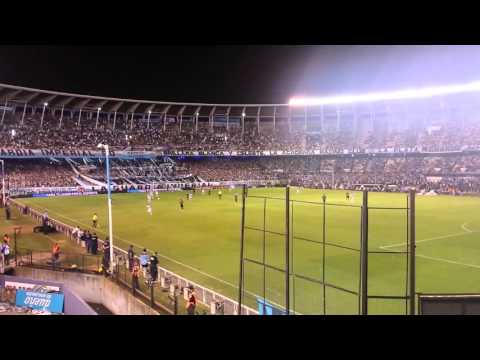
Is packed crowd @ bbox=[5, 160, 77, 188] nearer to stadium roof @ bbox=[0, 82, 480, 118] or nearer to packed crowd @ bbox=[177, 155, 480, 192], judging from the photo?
stadium roof @ bbox=[0, 82, 480, 118]

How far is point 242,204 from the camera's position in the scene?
1000cm

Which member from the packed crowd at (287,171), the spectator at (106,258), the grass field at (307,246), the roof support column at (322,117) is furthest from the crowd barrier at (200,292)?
the roof support column at (322,117)

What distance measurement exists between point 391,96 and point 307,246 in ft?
126

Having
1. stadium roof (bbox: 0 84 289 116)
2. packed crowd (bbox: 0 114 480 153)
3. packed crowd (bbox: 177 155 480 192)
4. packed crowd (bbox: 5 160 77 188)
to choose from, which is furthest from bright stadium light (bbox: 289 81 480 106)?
packed crowd (bbox: 5 160 77 188)

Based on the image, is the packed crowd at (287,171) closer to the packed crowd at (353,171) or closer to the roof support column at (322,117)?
the packed crowd at (353,171)

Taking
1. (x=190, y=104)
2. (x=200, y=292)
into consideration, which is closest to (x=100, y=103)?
(x=190, y=104)

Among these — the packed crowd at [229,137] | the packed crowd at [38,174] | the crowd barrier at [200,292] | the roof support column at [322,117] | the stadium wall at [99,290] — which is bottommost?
the stadium wall at [99,290]

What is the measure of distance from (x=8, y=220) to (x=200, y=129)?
38676mm

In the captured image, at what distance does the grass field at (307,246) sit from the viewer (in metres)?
11.6

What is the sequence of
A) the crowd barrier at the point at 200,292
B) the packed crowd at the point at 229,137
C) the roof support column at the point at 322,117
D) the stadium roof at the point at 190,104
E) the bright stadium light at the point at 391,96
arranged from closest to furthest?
1. the crowd barrier at the point at 200,292
2. the packed crowd at the point at 229,137
3. the stadium roof at the point at 190,104
4. the bright stadium light at the point at 391,96
5. the roof support column at the point at 322,117

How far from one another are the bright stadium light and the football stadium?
0.77ft

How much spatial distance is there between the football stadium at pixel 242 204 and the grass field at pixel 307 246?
3.6 inches
